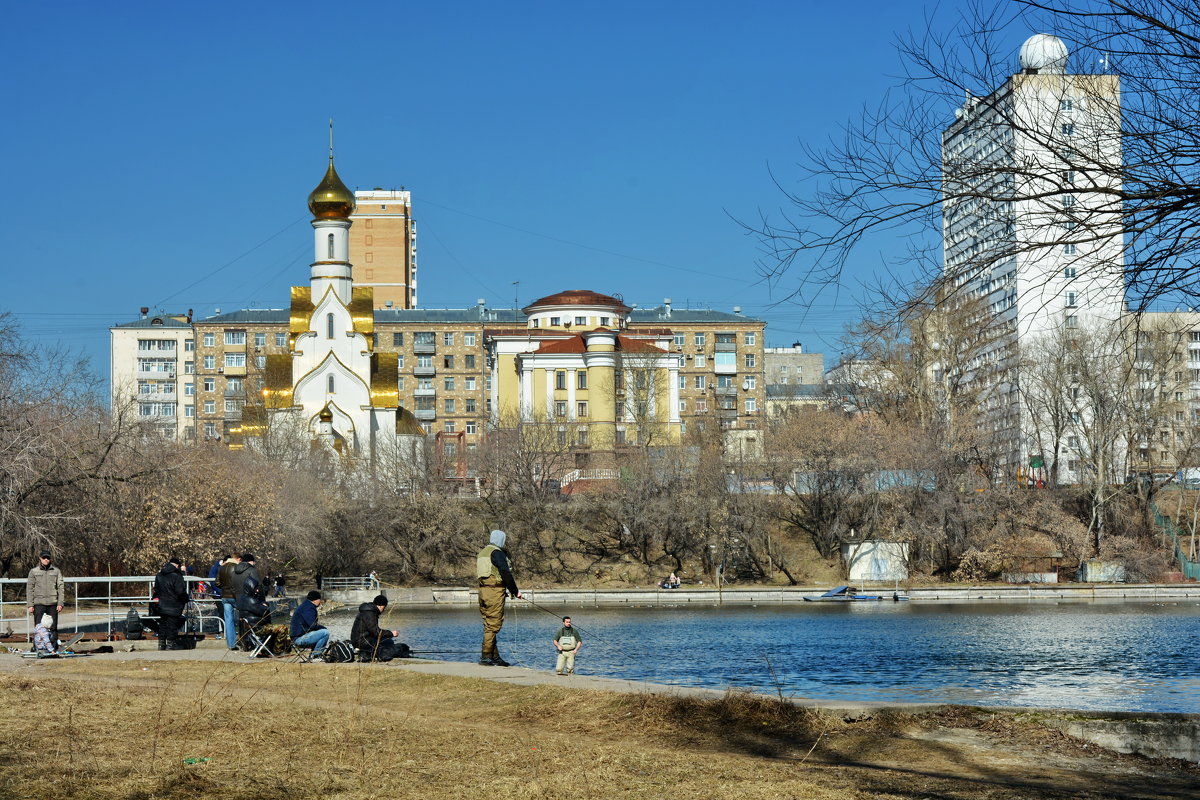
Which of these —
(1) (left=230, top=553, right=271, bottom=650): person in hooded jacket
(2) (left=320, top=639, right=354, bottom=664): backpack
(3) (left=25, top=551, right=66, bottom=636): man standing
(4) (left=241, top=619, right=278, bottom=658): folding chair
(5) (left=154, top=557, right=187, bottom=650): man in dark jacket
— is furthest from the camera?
(5) (left=154, top=557, right=187, bottom=650): man in dark jacket

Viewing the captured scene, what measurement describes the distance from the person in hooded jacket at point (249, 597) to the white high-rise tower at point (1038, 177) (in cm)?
1395

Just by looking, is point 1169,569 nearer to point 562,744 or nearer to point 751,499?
point 751,499

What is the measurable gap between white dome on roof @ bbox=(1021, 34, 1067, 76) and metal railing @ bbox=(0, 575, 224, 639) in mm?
17883

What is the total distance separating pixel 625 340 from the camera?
102562mm

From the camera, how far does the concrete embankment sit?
5888cm

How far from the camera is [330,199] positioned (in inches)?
3406

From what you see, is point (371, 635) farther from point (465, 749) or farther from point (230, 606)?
point (465, 749)

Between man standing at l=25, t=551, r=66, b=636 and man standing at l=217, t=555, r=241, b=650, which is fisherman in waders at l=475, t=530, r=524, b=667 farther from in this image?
man standing at l=25, t=551, r=66, b=636

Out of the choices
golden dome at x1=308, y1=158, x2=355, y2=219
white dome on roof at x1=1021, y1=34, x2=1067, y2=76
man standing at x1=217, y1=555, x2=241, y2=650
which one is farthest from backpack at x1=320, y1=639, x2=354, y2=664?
golden dome at x1=308, y1=158, x2=355, y2=219

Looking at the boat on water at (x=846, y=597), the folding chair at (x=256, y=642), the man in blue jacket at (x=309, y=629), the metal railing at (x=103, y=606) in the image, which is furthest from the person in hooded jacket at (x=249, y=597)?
the boat on water at (x=846, y=597)

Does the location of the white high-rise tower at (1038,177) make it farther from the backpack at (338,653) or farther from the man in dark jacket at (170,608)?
the man in dark jacket at (170,608)

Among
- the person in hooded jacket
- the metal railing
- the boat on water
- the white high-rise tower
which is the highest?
the white high-rise tower

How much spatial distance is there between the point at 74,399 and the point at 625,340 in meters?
60.5

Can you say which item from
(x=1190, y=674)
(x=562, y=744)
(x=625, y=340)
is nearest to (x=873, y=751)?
(x=562, y=744)
